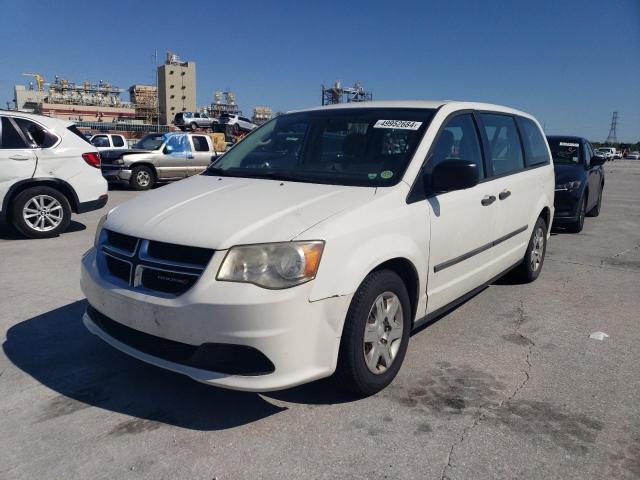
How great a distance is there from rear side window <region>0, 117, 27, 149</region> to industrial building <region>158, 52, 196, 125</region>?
95739 mm

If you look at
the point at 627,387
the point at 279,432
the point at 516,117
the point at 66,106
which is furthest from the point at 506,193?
the point at 66,106

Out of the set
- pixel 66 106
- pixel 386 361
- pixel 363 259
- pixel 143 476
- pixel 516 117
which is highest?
pixel 66 106

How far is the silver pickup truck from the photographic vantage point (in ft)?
48.8

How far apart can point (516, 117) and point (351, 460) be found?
394 cm

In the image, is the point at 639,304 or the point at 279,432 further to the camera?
the point at 639,304

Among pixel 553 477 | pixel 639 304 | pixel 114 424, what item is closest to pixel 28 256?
pixel 114 424

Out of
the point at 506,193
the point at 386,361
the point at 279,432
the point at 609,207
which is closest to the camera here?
the point at 279,432

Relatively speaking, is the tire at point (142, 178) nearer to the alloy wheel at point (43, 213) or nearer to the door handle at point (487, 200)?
the alloy wheel at point (43, 213)

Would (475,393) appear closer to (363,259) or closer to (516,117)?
(363,259)

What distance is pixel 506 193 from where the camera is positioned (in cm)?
437

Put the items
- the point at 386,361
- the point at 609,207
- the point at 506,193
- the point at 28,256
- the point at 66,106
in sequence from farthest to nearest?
the point at 66,106 → the point at 609,207 → the point at 28,256 → the point at 506,193 → the point at 386,361

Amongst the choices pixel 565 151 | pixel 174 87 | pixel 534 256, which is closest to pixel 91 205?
pixel 534 256

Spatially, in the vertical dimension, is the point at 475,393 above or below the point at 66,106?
below

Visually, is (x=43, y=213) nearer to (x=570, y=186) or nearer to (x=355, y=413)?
(x=355, y=413)
